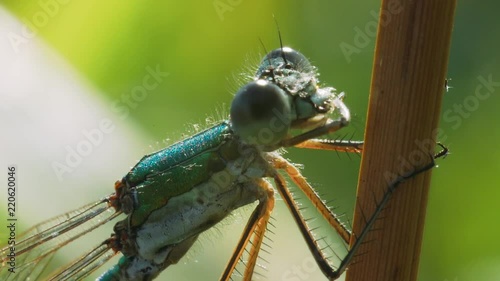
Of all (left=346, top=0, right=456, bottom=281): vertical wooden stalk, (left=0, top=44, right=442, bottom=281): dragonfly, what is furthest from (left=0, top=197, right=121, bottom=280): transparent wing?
(left=346, top=0, right=456, bottom=281): vertical wooden stalk

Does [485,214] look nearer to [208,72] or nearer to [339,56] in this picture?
[339,56]

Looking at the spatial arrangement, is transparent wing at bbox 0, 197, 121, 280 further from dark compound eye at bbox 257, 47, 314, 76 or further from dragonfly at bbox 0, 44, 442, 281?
dark compound eye at bbox 257, 47, 314, 76

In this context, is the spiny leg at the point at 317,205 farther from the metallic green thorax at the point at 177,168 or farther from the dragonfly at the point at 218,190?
the metallic green thorax at the point at 177,168

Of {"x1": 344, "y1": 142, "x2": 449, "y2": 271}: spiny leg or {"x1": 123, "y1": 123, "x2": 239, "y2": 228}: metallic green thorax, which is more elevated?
{"x1": 123, "y1": 123, "x2": 239, "y2": 228}: metallic green thorax

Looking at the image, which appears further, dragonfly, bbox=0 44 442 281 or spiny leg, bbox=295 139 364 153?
spiny leg, bbox=295 139 364 153

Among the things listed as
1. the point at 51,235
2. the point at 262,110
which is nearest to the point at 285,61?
the point at 262,110

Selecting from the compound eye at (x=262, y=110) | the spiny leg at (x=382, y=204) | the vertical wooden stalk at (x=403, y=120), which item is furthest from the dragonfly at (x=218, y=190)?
the vertical wooden stalk at (x=403, y=120)

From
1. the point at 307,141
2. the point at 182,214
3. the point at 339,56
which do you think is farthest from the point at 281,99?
the point at 182,214
